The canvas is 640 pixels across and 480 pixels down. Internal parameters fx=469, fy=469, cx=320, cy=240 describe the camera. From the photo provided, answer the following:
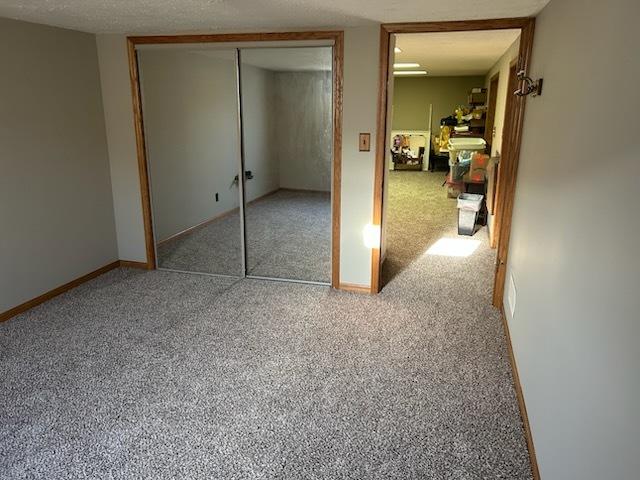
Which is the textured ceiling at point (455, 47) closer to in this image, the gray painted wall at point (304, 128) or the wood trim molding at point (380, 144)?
the wood trim molding at point (380, 144)

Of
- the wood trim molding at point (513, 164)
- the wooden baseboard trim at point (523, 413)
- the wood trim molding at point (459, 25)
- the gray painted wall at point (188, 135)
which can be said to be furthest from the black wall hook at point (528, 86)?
the gray painted wall at point (188, 135)

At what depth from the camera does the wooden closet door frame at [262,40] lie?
11.0ft

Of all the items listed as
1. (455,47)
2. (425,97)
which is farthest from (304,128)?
(425,97)

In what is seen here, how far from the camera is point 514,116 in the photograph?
3375mm

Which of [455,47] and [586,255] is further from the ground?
[455,47]

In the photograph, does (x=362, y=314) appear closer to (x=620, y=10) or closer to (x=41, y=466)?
(x=41, y=466)

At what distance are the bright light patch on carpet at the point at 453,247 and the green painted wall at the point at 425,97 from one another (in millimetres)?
6254

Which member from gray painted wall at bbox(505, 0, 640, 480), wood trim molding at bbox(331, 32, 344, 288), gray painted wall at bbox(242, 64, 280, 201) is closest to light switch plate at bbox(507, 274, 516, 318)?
gray painted wall at bbox(505, 0, 640, 480)

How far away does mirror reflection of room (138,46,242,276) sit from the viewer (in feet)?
13.4

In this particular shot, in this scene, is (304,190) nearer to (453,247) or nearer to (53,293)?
(453,247)

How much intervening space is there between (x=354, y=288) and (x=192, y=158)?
2120mm

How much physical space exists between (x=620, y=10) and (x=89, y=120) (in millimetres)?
3689

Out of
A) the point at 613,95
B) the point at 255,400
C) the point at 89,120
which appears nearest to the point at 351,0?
the point at 613,95

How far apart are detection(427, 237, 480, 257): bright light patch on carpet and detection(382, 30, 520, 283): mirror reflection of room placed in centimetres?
1
